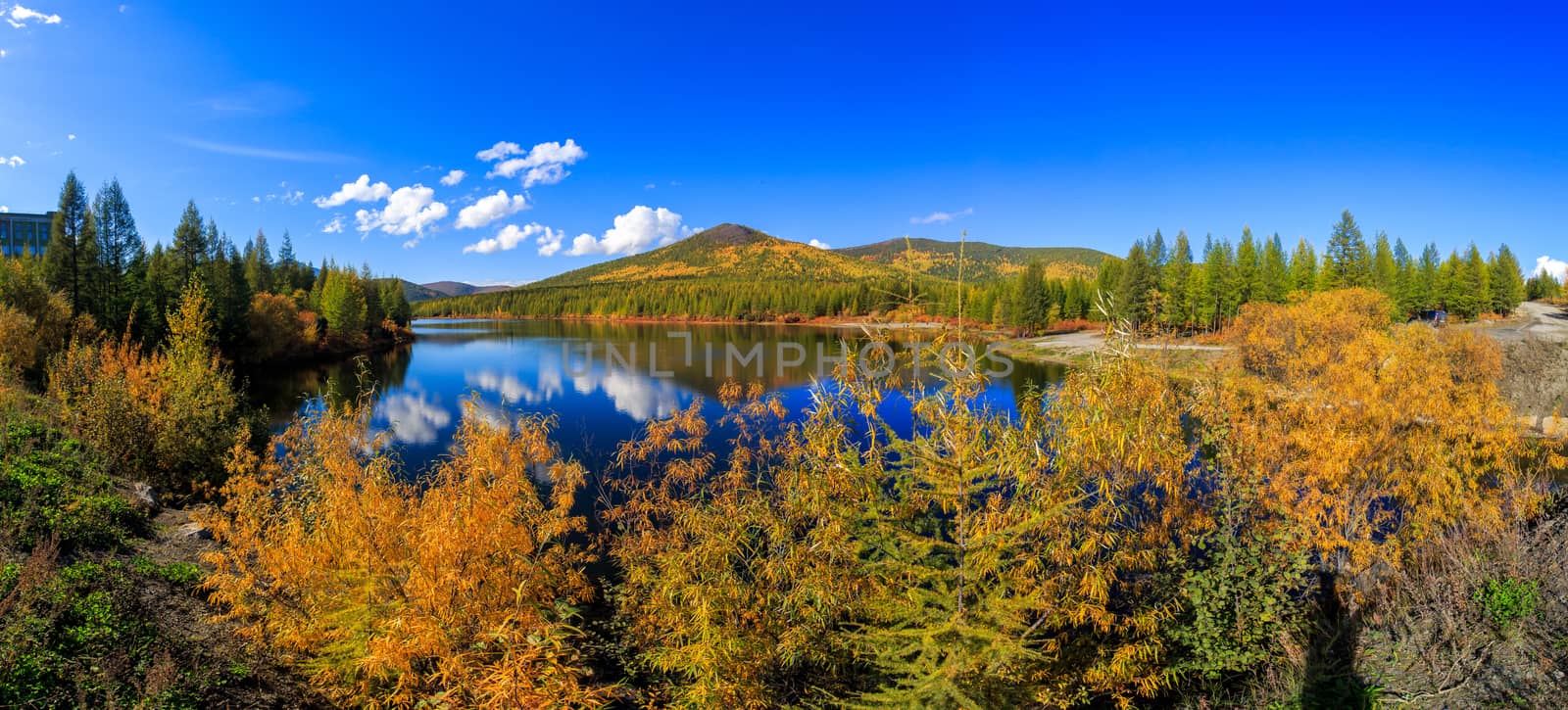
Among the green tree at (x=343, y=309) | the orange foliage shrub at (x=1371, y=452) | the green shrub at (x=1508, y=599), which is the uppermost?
the green tree at (x=343, y=309)

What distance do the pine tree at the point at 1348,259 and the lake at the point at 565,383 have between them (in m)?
33.5

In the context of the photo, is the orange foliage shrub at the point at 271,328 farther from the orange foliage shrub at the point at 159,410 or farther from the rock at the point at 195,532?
the rock at the point at 195,532

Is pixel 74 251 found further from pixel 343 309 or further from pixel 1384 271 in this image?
pixel 1384 271

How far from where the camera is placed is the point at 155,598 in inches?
373

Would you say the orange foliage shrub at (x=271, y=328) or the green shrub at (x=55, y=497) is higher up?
the orange foliage shrub at (x=271, y=328)

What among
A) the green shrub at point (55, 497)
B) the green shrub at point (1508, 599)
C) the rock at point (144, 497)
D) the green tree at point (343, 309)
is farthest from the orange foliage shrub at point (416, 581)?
the green tree at point (343, 309)

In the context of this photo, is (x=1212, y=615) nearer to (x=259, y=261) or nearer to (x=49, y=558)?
(x=49, y=558)

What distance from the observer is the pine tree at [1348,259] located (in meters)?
60.3

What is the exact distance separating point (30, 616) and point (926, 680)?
985cm

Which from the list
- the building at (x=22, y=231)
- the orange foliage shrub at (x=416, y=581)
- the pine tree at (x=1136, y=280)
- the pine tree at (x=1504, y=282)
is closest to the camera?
the orange foliage shrub at (x=416, y=581)

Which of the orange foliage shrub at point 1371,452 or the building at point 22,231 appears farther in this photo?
the building at point 22,231

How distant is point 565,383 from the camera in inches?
1521

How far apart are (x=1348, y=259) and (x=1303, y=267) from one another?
19.5ft

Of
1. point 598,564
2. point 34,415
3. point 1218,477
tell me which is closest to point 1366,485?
point 1218,477
